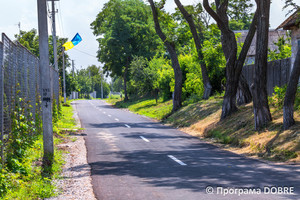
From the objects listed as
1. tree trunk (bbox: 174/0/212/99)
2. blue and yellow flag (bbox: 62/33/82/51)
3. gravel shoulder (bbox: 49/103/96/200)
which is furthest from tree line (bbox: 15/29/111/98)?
gravel shoulder (bbox: 49/103/96/200)

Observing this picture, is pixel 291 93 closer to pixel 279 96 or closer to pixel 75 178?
pixel 279 96

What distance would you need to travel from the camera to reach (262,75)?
1606 cm

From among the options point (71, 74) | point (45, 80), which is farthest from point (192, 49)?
point (71, 74)

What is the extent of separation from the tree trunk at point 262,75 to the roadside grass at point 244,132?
413mm

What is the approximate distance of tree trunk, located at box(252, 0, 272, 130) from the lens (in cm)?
1597

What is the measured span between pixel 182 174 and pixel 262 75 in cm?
793

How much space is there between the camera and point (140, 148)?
14594mm

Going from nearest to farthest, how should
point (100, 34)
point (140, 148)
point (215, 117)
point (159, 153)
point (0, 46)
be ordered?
point (0, 46), point (159, 153), point (140, 148), point (215, 117), point (100, 34)

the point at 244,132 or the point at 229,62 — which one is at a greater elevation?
the point at 229,62

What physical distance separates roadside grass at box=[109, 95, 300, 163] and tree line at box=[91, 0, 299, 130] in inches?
24.9

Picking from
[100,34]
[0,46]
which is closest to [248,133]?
[0,46]

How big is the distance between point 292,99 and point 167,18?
17285mm

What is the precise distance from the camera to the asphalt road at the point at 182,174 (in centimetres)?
750

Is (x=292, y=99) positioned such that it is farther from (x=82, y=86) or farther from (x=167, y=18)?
(x=82, y=86)
